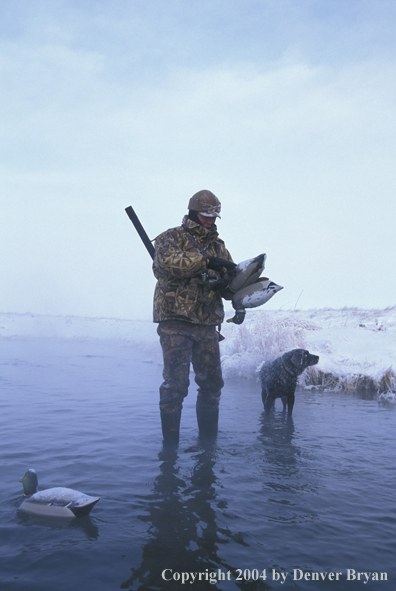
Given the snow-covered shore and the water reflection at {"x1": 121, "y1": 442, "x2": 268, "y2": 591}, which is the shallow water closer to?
the water reflection at {"x1": 121, "y1": 442, "x2": 268, "y2": 591}

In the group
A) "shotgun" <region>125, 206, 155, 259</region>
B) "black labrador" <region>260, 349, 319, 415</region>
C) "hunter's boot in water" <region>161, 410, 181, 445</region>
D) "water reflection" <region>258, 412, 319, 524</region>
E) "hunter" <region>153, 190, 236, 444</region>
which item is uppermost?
"shotgun" <region>125, 206, 155, 259</region>

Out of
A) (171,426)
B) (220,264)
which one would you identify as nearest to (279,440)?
(171,426)

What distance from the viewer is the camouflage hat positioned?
4133 millimetres

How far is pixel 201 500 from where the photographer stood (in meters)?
2.79

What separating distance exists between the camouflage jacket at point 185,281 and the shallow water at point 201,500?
1279 mm

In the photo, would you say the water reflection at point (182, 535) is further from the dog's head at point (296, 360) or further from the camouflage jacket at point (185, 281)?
the dog's head at point (296, 360)

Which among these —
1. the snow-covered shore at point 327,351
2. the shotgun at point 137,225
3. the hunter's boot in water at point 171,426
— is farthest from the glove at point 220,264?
the snow-covered shore at point 327,351

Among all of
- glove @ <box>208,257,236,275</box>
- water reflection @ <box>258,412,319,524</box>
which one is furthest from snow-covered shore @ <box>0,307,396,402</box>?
glove @ <box>208,257,236,275</box>

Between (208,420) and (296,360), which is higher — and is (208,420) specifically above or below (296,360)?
below

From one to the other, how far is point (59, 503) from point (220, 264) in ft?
7.46

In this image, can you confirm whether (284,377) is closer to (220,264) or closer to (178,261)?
(220,264)

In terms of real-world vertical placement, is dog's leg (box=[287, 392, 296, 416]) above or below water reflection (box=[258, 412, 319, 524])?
above

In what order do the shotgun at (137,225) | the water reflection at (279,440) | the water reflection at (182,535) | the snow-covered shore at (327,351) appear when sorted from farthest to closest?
the snow-covered shore at (327,351) < the shotgun at (137,225) < the water reflection at (279,440) < the water reflection at (182,535)

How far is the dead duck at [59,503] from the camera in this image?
2449mm
